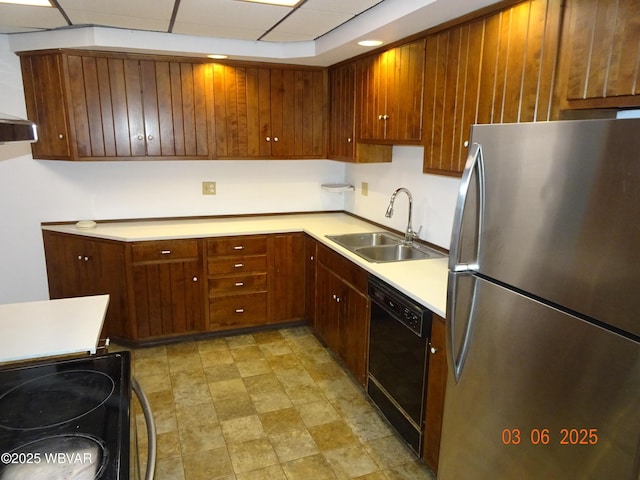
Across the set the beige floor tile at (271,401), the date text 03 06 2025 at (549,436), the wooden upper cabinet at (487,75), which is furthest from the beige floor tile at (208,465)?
the wooden upper cabinet at (487,75)

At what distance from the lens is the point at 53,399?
1379mm

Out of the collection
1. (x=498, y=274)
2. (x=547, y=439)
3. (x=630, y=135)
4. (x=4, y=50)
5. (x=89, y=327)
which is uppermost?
(x=4, y=50)

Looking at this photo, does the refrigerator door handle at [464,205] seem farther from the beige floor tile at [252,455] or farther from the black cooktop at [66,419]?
the beige floor tile at [252,455]

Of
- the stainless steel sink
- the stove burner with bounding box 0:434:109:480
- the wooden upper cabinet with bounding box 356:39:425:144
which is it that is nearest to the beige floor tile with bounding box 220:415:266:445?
the stainless steel sink

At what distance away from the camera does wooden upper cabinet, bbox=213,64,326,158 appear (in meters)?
3.71

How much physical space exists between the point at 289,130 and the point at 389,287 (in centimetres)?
202

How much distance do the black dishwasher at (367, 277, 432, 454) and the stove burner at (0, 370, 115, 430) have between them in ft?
4.46

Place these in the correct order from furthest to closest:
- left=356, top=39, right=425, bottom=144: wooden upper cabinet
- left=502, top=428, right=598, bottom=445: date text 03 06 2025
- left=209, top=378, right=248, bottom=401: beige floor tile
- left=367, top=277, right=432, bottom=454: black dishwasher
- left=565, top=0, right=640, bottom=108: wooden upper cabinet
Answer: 1. left=209, top=378, right=248, bottom=401: beige floor tile
2. left=356, top=39, right=425, bottom=144: wooden upper cabinet
3. left=367, top=277, right=432, bottom=454: black dishwasher
4. left=565, top=0, right=640, bottom=108: wooden upper cabinet
5. left=502, top=428, right=598, bottom=445: date text 03 06 2025

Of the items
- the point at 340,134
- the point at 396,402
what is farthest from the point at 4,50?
the point at 396,402

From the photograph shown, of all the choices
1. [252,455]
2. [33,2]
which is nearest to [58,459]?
[252,455]

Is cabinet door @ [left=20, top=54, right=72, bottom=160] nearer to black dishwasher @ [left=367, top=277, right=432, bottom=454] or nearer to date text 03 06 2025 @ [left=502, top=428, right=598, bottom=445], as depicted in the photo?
black dishwasher @ [left=367, top=277, right=432, bottom=454]

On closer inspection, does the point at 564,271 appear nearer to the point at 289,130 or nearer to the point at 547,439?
Answer: the point at 547,439

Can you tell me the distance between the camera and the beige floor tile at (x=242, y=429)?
2533 millimetres

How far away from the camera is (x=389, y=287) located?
96.4 inches
